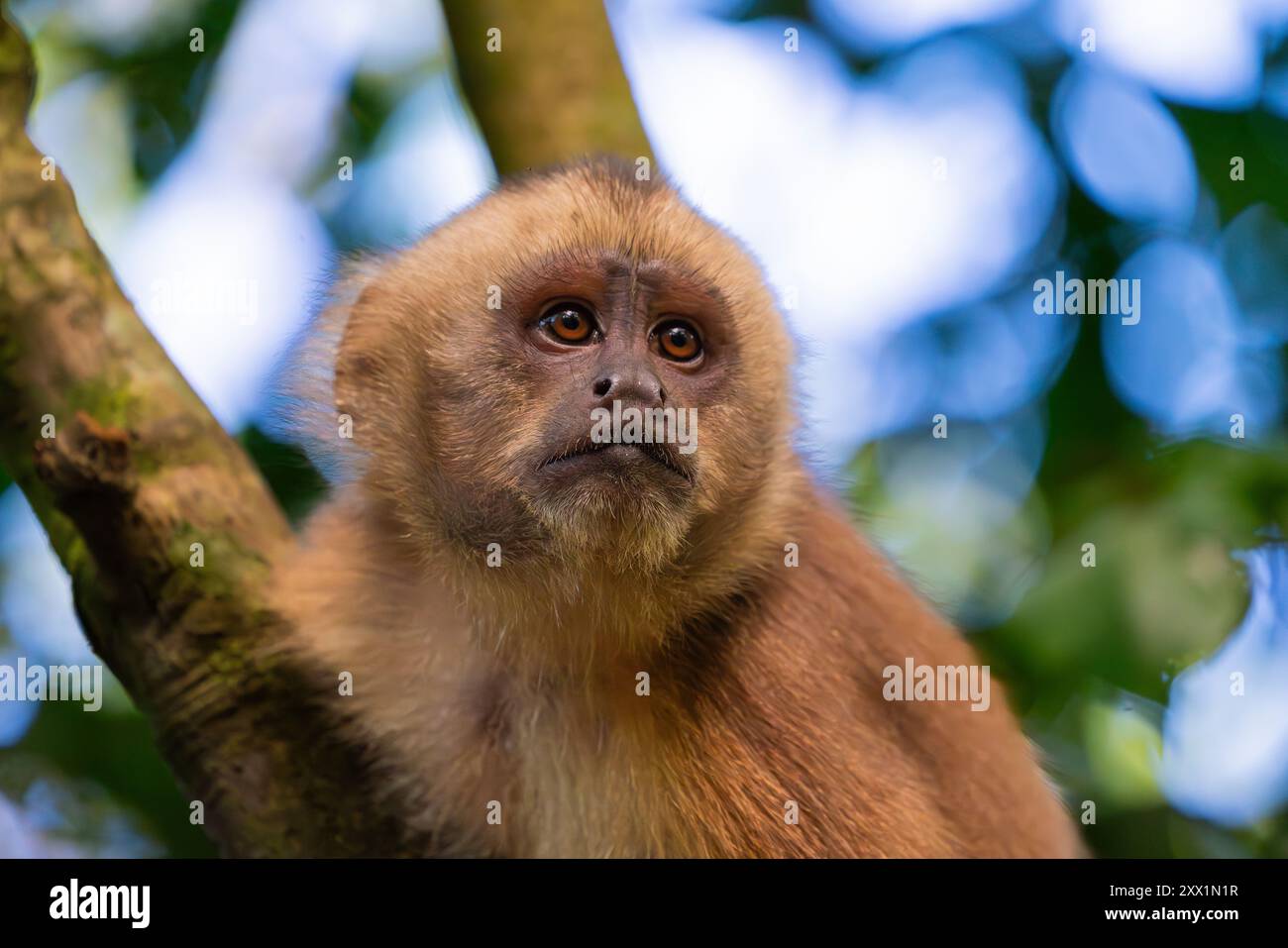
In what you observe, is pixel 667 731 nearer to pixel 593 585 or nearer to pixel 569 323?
pixel 593 585

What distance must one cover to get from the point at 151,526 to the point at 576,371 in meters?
1.49

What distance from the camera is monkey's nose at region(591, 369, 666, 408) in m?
4.17

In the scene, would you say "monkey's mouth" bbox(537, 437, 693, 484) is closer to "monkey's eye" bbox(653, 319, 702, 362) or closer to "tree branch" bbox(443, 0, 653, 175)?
"monkey's eye" bbox(653, 319, 702, 362)

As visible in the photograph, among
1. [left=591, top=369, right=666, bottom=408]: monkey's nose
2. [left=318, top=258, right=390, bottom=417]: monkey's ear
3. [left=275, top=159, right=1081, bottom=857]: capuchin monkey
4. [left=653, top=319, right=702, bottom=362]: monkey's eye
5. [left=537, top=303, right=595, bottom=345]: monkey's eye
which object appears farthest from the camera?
[left=318, top=258, right=390, bottom=417]: monkey's ear

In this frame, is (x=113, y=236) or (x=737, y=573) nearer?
(x=737, y=573)

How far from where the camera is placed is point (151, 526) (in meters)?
4.04

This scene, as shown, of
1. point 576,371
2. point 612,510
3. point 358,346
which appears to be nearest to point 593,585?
point 612,510

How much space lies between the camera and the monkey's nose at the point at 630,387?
417cm

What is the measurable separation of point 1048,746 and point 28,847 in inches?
171

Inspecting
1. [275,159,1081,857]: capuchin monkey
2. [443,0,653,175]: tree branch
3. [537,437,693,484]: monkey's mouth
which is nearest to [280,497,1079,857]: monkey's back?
[275,159,1081,857]: capuchin monkey

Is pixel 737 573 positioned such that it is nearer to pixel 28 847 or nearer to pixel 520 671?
pixel 520 671

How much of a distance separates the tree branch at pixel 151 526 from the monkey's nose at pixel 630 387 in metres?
1.35
